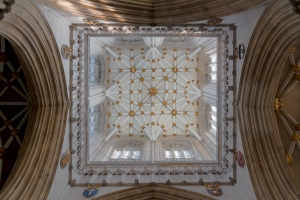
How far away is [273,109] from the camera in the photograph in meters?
7.37

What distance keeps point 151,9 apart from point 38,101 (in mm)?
4988

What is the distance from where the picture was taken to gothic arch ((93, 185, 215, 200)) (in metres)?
7.37

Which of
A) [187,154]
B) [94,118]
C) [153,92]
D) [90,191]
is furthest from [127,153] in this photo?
[90,191]

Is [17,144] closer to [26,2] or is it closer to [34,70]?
[34,70]

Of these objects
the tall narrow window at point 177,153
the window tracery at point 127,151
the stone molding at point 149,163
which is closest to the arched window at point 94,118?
the window tracery at point 127,151

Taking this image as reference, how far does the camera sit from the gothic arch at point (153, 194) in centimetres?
737

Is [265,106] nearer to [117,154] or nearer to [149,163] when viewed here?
[149,163]

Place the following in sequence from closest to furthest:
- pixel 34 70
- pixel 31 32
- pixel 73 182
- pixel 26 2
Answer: pixel 26 2 < pixel 31 32 < pixel 34 70 < pixel 73 182

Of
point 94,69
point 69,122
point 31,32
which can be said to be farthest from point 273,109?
point 94,69

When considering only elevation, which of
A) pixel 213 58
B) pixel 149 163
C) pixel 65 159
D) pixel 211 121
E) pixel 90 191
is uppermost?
pixel 213 58

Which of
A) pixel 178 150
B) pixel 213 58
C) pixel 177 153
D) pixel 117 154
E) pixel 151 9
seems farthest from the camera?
pixel 178 150

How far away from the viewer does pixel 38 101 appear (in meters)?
7.51

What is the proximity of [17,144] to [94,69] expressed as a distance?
26.0 feet

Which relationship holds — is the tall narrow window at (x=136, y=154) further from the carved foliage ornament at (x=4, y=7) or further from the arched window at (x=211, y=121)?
the carved foliage ornament at (x=4, y=7)
